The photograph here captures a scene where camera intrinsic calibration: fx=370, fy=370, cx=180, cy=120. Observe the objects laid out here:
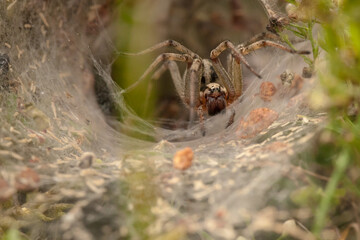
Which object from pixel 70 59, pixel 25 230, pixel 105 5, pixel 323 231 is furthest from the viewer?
pixel 105 5

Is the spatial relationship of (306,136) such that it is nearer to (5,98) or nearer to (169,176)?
(169,176)

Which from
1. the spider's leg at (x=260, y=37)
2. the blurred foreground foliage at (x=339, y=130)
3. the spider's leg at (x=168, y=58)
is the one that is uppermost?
the spider's leg at (x=168, y=58)

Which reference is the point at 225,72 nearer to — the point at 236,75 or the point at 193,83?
the point at 236,75

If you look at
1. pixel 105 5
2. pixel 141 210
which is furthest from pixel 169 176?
pixel 105 5

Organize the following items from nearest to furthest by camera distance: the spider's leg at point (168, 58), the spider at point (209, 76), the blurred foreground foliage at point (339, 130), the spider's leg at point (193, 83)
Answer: the blurred foreground foliage at point (339, 130) → the spider's leg at point (193, 83) → the spider at point (209, 76) → the spider's leg at point (168, 58)

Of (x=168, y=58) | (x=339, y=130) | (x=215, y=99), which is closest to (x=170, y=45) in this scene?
(x=168, y=58)

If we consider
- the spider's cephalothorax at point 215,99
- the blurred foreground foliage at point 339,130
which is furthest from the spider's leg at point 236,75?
the blurred foreground foliage at point 339,130

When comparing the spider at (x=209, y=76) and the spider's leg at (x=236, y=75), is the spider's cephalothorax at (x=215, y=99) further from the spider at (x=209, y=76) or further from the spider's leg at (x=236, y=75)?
the spider's leg at (x=236, y=75)

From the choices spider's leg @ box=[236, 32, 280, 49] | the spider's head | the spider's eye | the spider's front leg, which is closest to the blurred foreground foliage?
spider's leg @ box=[236, 32, 280, 49]

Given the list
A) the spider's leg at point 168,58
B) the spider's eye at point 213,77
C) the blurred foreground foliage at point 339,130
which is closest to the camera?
the blurred foreground foliage at point 339,130

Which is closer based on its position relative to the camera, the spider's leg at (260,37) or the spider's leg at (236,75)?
the spider's leg at (260,37)
